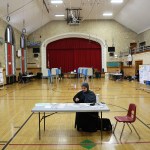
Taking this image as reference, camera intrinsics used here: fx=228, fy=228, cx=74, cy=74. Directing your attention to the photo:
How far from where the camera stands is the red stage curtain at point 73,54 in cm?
2483

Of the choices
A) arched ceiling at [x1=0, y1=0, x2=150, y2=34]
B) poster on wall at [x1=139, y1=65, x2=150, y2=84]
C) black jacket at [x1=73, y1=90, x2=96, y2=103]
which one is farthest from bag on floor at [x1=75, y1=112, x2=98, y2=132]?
arched ceiling at [x1=0, y1=0, x2=150, y2=34]

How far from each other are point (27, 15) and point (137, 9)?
8694 millimetres

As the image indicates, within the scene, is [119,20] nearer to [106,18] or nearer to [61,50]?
[106,18]

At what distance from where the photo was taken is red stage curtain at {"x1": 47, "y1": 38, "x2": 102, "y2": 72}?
24828 mm

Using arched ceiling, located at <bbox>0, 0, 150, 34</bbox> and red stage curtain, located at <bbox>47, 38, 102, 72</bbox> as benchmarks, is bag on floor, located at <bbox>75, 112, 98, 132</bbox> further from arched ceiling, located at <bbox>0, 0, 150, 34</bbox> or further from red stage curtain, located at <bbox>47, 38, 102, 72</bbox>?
red stage curtain, located at <bbox>47, 38, 102, 72</bbox>

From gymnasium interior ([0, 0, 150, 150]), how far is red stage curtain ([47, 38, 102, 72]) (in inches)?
4.2

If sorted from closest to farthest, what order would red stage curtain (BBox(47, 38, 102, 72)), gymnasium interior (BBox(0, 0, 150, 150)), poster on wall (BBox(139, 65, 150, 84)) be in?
1. gymnasium interior (BBox(0, 0, 150, 150))
2. poster on wall (BBox(139, 65, 150, 84))
3. red stage curtain (BBox(47, 38, 102, 72))

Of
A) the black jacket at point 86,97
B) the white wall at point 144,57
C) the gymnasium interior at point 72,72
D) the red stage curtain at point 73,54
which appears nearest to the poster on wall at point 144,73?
the gymnasium interior at point 72,72

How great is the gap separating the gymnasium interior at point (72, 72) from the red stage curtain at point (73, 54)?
108 mm

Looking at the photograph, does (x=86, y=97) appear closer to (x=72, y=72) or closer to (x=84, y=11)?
(x=84, y=11)

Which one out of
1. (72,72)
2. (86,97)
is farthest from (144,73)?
(86,97)

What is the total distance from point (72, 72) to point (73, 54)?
3074 mm

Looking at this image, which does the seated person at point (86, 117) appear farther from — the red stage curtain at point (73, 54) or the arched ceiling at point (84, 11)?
the red stage curtain at point (73, 54)

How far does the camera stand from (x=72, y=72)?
22.8m
